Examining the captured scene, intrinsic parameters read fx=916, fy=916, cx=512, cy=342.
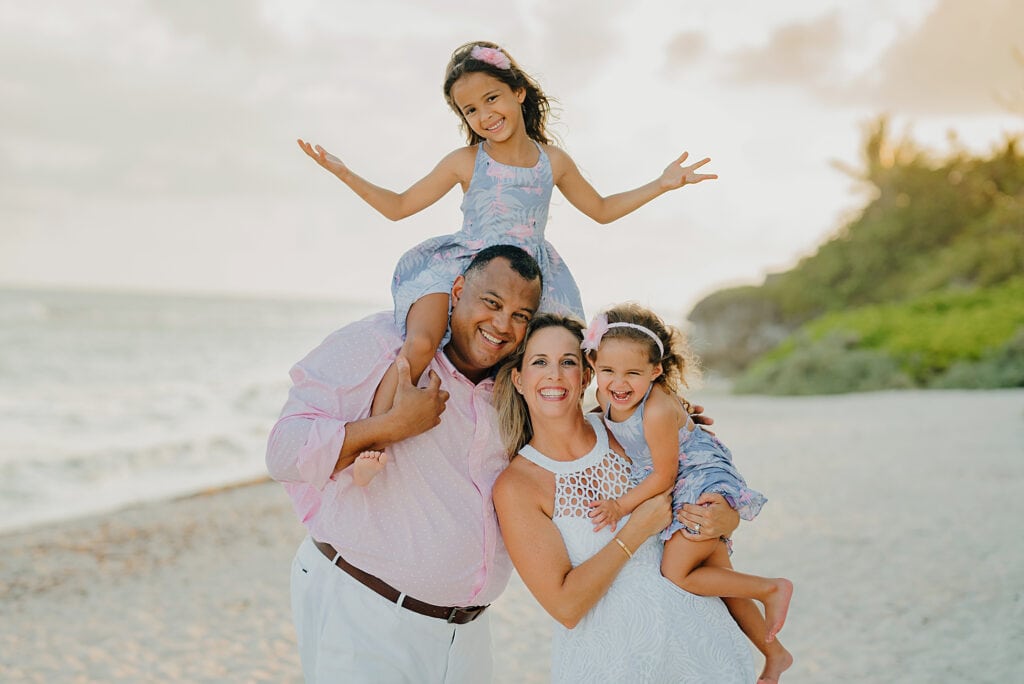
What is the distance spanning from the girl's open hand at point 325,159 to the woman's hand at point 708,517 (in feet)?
7.51

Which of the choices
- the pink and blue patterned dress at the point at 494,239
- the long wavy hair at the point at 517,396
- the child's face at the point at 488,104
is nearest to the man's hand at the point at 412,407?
the long wavy hair at the point at 517,396

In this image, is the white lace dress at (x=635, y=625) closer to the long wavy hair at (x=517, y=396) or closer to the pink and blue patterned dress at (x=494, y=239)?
the long wavy hair at (x=517, y=396)

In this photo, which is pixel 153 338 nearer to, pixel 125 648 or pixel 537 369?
pixel 125 648

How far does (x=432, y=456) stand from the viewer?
10.8 ft

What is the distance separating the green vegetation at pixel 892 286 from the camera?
779 inches

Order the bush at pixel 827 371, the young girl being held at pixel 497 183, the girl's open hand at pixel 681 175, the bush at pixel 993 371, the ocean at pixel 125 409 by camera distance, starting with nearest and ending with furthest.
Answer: the young girl being held at pixel 497 183, the girl's open hand at pixel 681 175, the ocean at pixel 125 409, the bush at pixel 993 371, the bush at pixel 827 371

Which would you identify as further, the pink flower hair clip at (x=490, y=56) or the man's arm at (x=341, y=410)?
the pink flower hair clip at (x=490, y=56)

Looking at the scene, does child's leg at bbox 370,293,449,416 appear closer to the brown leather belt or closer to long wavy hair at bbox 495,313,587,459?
long wavy hair at bbox 495,313,587,459

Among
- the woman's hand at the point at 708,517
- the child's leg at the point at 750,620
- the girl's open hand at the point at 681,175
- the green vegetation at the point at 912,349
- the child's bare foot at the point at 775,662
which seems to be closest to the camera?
the woman's hand at the point at 708,517

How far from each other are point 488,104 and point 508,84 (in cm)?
15

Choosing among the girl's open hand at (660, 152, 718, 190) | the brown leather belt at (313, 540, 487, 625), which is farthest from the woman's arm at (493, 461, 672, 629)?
the girl's open hand at (660, 152, 718, 190)

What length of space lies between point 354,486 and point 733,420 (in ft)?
45.9

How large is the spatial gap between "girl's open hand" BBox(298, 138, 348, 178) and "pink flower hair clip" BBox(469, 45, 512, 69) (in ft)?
2.62

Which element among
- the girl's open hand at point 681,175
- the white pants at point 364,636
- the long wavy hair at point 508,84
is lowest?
the white pants at point 364,636
